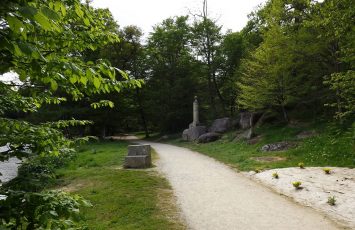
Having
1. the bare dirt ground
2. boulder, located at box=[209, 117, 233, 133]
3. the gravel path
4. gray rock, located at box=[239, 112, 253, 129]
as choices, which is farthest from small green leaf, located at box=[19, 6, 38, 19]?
boulder, located at box=[209, 117, 233, 133]

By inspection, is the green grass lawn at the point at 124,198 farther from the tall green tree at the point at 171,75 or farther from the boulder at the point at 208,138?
the tall green tree at the point at 171,75

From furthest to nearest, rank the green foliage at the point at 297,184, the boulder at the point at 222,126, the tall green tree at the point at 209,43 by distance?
the tall green tree at the point at 209,43 < the boulder at the point at 222,126 < the green foliage at the point at 297,184

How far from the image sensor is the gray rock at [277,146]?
54.5ft

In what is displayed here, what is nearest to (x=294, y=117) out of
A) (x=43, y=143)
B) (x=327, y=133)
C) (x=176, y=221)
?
(x=327, y=133)

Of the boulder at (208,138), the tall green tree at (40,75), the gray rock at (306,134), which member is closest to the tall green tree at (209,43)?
the boulder at (208,138)

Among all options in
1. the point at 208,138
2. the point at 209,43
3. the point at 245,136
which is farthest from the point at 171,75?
the point at 245,136

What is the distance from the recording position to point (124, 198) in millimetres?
8992

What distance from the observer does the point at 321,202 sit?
26.6 ft

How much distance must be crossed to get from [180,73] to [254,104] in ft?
60.2

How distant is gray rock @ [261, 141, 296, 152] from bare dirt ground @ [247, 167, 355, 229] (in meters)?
4.84

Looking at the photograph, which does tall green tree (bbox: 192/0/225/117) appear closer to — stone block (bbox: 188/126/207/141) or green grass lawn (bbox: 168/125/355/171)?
stone block (bbox: 188/126/207/141)

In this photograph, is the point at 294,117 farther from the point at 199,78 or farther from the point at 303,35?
the point at 199,78

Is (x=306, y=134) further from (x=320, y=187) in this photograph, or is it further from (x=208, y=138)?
(x=320, y=187)

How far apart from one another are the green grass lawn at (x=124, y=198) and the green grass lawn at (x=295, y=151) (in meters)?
4.67
